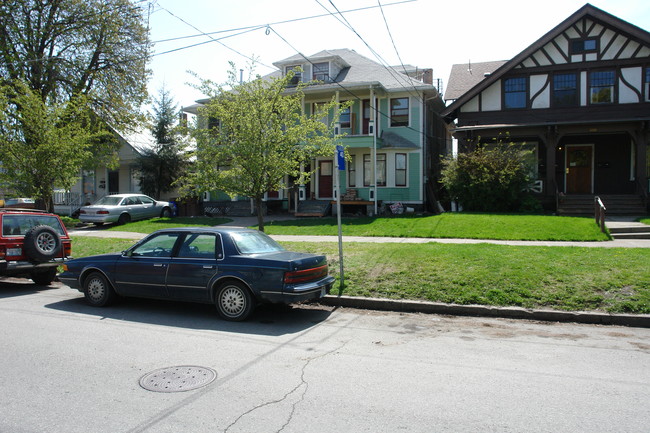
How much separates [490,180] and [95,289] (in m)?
15.2

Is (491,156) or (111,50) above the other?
(111,50)

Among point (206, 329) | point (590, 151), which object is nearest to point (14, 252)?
point (206, 329)

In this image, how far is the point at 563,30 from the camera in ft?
69.5

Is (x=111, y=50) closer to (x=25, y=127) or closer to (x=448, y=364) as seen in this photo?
(x=25, y=127)

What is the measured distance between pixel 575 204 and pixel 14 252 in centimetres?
1958

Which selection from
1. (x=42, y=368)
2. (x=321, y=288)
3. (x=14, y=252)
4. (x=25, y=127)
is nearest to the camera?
(x=42, y=368)

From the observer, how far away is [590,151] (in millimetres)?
22781

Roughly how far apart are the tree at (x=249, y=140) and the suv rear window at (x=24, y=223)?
3.18 meters

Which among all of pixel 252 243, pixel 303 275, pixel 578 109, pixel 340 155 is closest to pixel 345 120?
pixel 578 109

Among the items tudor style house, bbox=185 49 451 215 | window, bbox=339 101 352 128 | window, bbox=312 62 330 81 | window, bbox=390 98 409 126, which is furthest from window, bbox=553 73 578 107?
window, bbox=312 62 330 81

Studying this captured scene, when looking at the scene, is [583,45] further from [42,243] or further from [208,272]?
[42,243]

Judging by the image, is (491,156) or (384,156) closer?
(491,156)

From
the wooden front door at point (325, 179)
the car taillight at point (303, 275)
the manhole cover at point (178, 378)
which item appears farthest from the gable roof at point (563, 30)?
the manhole cover at point (178, 378)

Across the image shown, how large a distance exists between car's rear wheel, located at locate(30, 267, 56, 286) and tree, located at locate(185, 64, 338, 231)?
3.73 m
